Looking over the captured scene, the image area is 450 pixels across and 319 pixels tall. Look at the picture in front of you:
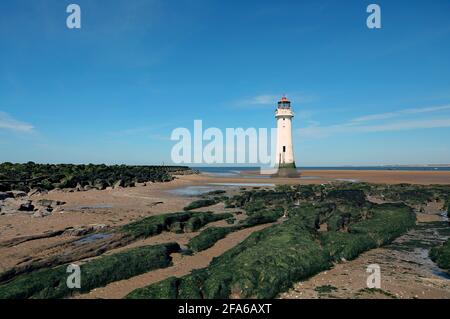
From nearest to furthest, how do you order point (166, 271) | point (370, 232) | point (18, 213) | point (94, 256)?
point (166, 271)
point (94, 256)
point (370, 232)
point (18, 213)

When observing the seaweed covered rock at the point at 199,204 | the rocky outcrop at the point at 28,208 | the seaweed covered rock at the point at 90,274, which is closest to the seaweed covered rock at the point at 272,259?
the seaweed covered rock at the point at 90,274

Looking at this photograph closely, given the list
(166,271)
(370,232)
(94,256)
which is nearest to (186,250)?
(166,271)

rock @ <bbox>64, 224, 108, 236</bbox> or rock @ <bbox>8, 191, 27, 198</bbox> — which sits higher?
rock @ <bbox>8, 191, 27, 198</bbox>

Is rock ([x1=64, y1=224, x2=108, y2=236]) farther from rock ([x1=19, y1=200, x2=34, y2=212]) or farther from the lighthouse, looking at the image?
the lighthouse

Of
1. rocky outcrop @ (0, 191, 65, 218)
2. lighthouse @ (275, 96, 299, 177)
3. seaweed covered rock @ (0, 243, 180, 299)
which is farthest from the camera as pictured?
lighthouse @ (275, 96, 299, 177)

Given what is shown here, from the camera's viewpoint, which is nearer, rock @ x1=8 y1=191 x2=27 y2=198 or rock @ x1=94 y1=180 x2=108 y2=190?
rock @ x1=8 y1=191 x2=27 y2=198

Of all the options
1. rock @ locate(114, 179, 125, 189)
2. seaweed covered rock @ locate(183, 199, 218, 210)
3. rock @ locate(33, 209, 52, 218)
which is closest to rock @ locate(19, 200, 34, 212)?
rock @ locate(33, 209, 52, 218)

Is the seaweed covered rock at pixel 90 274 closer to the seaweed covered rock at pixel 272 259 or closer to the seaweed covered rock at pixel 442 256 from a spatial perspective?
the seaweed covered rock at pixel 272 259

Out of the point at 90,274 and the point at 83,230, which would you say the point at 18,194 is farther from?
the point at 90,274

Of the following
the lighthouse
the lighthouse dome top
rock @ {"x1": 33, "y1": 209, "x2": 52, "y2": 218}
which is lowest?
rock @ {"x1": 33, "y1": 209, "x2": 52, "y2": 218}
